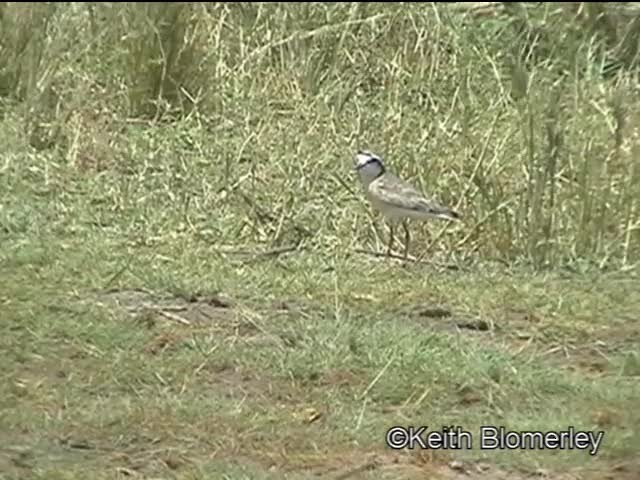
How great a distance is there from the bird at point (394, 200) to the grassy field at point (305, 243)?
0.49 feet

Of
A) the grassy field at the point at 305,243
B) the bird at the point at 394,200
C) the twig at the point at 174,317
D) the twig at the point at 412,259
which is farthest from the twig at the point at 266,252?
the twig at the point at 174,317

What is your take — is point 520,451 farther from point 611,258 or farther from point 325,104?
point 325,104

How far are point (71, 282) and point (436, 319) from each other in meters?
1.19

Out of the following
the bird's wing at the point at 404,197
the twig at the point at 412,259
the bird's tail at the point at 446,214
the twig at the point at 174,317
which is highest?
the bird's wing at the point at 404,197

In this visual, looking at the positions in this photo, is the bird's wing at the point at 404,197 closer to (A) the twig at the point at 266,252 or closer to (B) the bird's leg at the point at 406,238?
(B) the bird's leg at the point at 406,238

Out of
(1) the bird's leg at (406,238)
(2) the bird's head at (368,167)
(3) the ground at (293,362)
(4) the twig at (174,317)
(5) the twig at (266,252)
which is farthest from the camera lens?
(2) the bird's head at (368,167)

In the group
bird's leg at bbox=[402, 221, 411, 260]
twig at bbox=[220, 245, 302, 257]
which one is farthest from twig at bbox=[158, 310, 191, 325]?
bird's leg at bbox=[402, 221, 411, 260]

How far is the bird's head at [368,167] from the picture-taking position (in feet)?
19.8

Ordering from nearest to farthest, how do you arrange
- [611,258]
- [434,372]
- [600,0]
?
[600,0] → [434,372] → [611,258]

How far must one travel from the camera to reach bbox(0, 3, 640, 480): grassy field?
4.03 meters

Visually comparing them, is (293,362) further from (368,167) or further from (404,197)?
(368,167)

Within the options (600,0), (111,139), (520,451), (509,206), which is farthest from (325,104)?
(600,0)

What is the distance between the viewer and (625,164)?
6.08 m

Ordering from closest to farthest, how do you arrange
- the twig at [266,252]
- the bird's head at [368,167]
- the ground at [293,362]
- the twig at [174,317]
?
1. the ground at [293,362]
2. the twig at [174,317]
3. the twig at [266,252]
4. the bird's head at [368,167]
